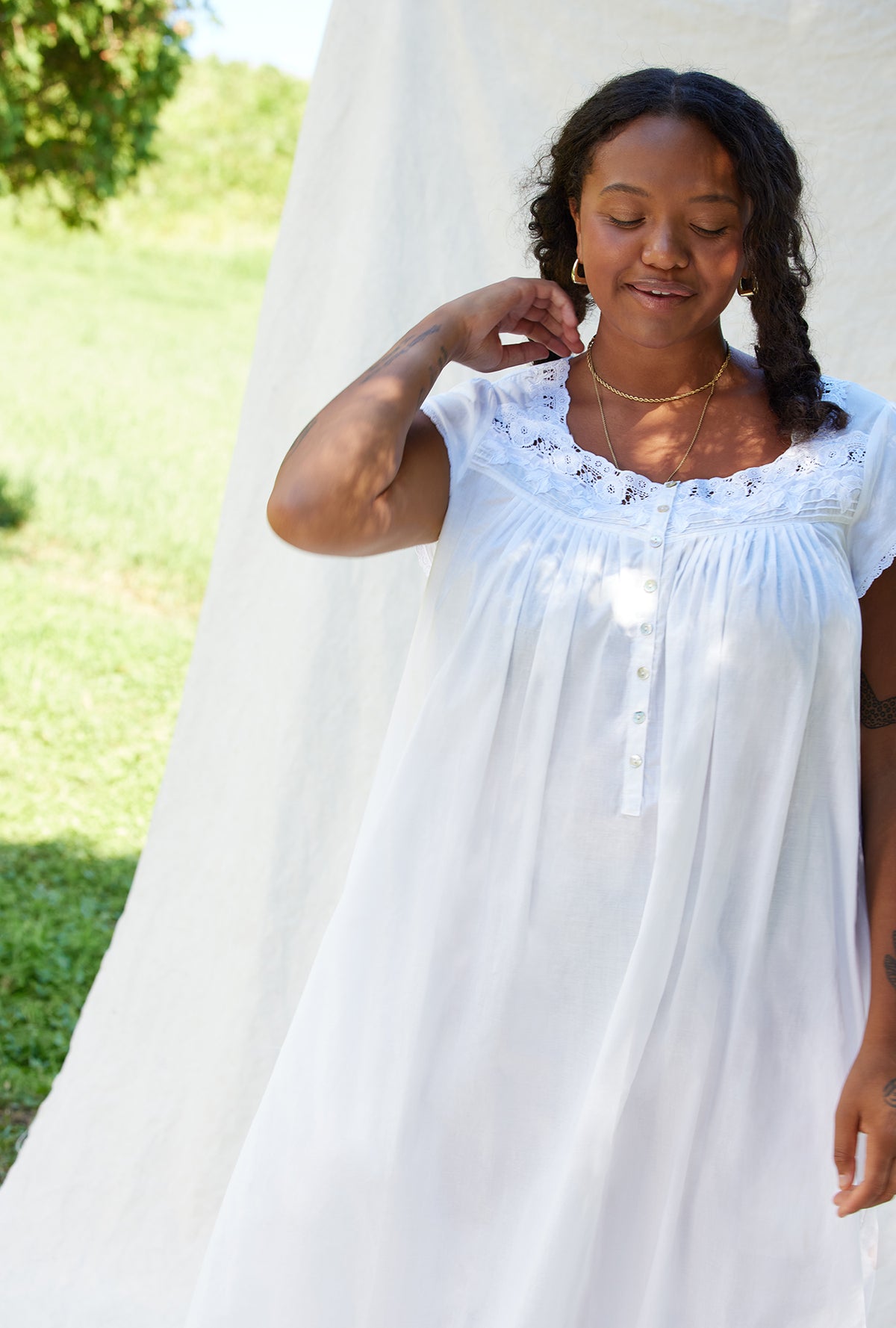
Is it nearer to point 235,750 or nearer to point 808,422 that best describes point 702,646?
point 808,422

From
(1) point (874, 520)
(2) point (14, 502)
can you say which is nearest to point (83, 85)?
(2) point (14, 502)

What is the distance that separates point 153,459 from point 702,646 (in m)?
9.17

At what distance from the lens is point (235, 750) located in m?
2.90

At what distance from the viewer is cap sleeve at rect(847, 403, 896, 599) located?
1784 millimetres

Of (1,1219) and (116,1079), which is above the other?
(116,1079)

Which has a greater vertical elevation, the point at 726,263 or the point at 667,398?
the point at 726,263

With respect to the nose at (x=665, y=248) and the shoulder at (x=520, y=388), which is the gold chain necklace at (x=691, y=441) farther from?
the nose at (x=665, y=248)

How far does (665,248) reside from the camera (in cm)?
177

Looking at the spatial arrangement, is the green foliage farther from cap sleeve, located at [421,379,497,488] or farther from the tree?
cap sleeve, located at [421,379,497,488]

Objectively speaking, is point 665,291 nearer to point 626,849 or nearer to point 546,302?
point 546,302

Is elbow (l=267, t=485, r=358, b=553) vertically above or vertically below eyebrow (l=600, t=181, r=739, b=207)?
below

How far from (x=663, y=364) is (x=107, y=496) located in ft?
25.8

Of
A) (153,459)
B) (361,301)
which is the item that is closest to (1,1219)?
(361,301)

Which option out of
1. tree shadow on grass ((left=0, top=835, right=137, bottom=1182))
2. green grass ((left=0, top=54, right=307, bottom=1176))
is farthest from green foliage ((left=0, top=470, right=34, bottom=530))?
tree shadow on grass ((left=0, top=835, right=137, bottom=1182))
